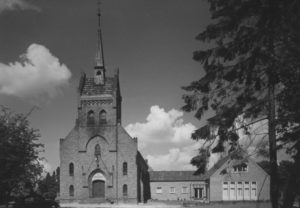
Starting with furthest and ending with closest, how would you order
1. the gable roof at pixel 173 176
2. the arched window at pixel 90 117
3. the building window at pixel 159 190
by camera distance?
the gable roof at pixel 173 176, the building window at pixel 159 190, the arched window at pixel 90 117

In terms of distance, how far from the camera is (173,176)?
64125mm

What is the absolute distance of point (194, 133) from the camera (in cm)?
1290

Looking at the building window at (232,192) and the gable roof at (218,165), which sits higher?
the gable roof at (218,165)

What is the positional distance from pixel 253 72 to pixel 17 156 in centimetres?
1555

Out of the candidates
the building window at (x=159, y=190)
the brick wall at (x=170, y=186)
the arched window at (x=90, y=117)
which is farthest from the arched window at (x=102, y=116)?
the building window at (x=159, y=190)

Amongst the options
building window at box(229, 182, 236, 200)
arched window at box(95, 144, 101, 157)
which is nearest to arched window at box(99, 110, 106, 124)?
arched window at box(95, 144, 101, 157)

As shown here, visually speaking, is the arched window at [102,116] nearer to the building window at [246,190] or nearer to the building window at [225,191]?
the building window at [225,191]

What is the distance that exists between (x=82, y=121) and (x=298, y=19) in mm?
36593

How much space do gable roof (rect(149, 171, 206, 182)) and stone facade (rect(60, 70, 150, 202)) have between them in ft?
61.6

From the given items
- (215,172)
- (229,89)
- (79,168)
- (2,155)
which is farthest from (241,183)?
(229,89)

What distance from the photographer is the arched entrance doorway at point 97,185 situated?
42812mm

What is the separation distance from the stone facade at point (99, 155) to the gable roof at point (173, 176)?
18.8 meters

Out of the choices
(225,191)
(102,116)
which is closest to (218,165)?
(102,116)

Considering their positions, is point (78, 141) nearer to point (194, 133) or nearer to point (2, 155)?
point (2, 155)
